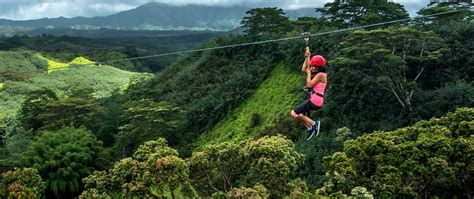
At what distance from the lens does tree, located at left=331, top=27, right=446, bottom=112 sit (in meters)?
20.8

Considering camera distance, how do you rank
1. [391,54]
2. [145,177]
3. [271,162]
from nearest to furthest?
[271,162] < [145,177] < [391,54]

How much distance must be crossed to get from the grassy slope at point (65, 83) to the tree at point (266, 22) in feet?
54.9

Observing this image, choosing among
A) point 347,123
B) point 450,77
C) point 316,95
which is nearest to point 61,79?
point 347,123

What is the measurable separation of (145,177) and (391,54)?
1260 cm

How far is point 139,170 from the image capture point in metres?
16.0

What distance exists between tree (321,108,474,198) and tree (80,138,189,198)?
16.1 ft

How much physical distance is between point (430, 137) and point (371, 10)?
20714mm

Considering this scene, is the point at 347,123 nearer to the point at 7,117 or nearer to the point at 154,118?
the point at 154,118

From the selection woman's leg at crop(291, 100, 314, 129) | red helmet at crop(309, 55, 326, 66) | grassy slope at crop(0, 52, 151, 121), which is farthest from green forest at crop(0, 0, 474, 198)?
red helmet at crop(309, 55, 326, 66)

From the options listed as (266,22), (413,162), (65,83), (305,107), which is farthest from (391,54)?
(65,83)

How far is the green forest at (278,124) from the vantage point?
14.2 m

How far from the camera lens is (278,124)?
28.2 metres

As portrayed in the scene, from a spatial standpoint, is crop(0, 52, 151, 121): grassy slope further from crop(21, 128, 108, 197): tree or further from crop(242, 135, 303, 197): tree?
crop(242, 135, 303, 197): tree

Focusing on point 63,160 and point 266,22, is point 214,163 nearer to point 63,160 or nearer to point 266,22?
point 63,160
